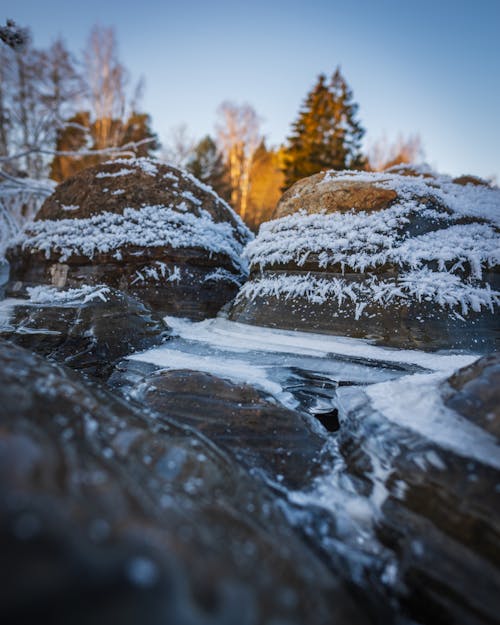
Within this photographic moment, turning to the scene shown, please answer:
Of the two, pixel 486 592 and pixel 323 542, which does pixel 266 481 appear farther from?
pixel 486 592

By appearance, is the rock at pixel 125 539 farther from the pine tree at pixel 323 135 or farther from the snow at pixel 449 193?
the pine tree at pixel 323 135

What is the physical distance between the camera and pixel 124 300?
252 centimetres

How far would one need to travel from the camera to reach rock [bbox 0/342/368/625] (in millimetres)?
369

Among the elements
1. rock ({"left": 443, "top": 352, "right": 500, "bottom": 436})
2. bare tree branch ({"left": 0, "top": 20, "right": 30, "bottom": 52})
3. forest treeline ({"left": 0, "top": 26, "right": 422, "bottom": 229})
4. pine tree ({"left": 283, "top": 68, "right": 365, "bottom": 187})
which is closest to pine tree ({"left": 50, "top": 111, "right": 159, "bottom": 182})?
forest treeline ({"left": 0, "top": 26, "right": 422, "bottom": 229})

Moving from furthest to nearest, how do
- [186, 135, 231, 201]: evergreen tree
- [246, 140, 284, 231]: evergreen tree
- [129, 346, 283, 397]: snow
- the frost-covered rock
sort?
1. [246, 140, 284, 231]: evergreen tree
2. [186, 135, 231, 201]: evergreen tree
3. the frost-covered rock
4. [129, 346, 283, 397]: snow

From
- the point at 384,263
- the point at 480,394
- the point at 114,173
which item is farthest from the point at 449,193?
the point at 114,173

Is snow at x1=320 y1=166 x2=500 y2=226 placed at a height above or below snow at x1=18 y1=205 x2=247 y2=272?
above

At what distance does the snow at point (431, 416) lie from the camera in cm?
83

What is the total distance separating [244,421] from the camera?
1262 millimetres

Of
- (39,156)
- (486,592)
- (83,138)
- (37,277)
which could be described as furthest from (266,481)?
(83,138)

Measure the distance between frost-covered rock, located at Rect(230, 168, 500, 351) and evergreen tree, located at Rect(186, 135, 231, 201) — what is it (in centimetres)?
1321

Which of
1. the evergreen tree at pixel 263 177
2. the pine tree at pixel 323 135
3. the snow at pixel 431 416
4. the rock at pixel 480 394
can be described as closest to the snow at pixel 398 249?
the snow at pixel 431 416

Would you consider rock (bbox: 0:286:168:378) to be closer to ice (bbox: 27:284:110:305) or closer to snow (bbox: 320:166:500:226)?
ice (bbox: 27:284:110:305)

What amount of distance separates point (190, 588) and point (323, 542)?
0.52 meters
